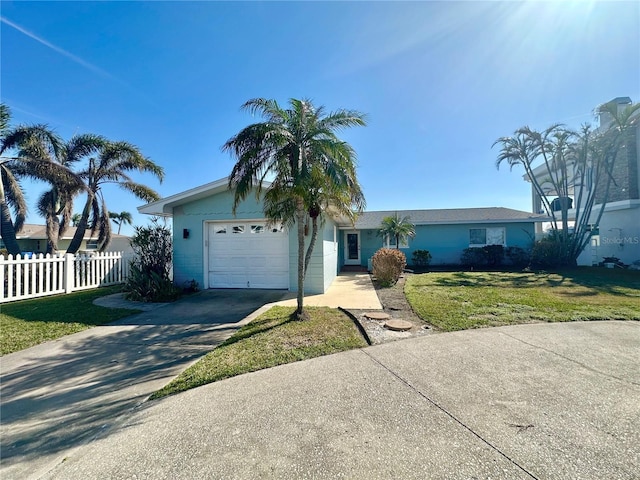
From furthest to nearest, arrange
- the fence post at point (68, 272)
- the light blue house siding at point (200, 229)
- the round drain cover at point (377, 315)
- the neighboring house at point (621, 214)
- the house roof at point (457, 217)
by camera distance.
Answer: the house roof at point (457, 217) → the neighboring house at point (621, 214) → the fence post at point (68, 272) → the light blue house siding at point (200, 229) → the round drain cover at point (377, 315)

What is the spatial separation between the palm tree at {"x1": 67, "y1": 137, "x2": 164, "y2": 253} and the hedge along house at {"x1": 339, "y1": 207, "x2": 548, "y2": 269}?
40.4 feet

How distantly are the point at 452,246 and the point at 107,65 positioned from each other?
18.8m

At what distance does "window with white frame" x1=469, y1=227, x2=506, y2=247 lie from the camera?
17.8 m

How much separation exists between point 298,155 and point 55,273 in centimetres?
988

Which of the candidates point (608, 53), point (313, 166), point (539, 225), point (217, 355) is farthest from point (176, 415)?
point (539, 225)

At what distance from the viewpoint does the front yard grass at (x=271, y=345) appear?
3.78 m

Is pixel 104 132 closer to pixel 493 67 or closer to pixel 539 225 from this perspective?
pixel 493 67

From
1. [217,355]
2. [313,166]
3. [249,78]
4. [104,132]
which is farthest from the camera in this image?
[104,132]

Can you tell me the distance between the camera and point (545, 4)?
23.1 feet

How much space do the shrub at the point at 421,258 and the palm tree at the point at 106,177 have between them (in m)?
16.2

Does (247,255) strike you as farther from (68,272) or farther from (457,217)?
(457,217)

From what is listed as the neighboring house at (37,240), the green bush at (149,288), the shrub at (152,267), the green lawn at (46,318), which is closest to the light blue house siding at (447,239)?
the shrub at (152,267)

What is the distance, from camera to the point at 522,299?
8.01 m

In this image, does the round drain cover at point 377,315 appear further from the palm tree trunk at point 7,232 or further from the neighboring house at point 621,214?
→ the neighboring house at point 621,214
